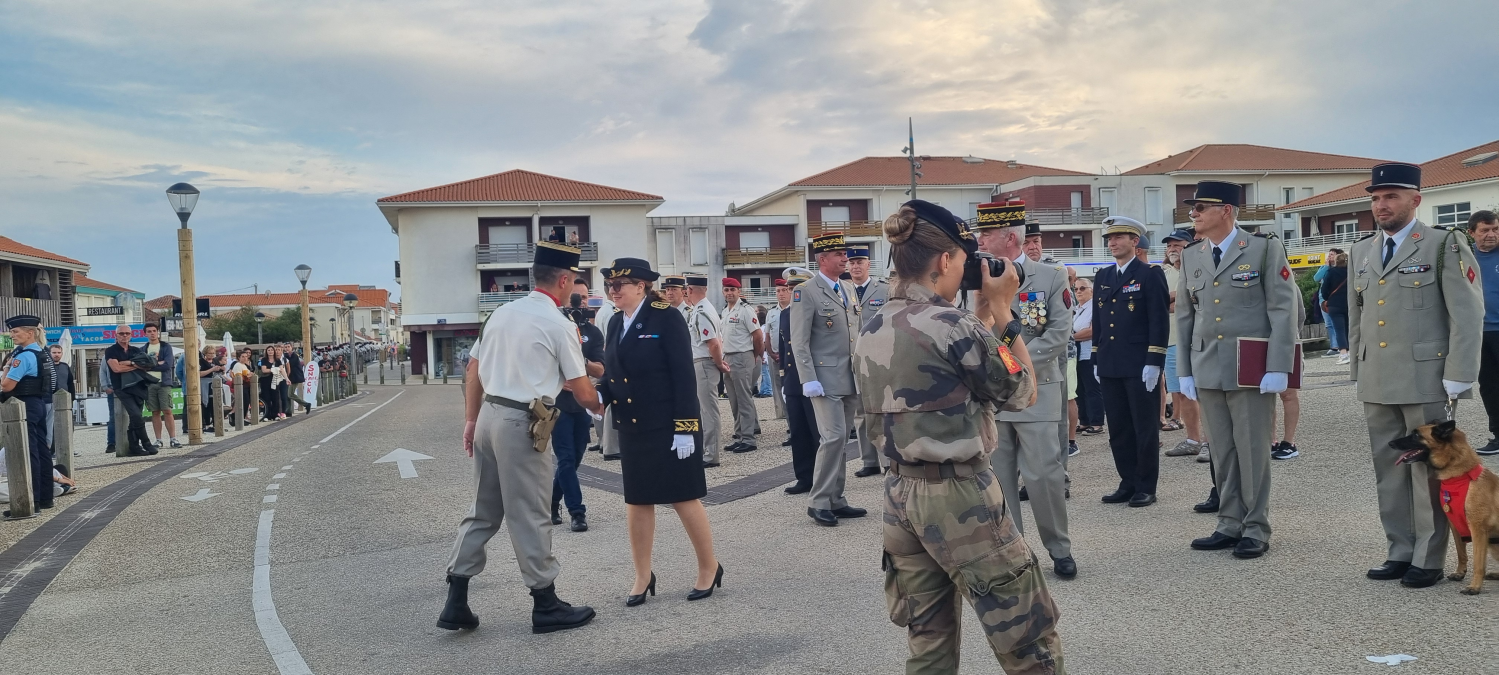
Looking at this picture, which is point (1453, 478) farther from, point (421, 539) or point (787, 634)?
point (421, 539)

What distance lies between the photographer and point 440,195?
62750mm

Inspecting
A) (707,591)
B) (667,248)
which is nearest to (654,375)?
(707,591)

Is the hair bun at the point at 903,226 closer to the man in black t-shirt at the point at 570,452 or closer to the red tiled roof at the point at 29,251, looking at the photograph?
the man in black t-shirt at the point at 570,452

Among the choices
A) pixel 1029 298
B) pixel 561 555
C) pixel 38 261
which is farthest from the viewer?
pixel 38 261

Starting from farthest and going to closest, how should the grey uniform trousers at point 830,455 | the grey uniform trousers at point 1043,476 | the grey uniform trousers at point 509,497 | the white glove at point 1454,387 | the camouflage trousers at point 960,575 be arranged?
the grey uniform trousers at point 830,455, the grey uniform trousers at point 1043,476, the grey uniform trousers at point 509,497, the white glove at point 1454,387, the camouflage trousers at point 960,575

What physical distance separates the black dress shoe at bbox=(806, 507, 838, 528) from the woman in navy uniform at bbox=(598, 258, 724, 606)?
6.01 ft

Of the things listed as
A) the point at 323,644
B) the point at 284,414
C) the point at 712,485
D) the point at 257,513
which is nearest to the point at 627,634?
the point at 323,644

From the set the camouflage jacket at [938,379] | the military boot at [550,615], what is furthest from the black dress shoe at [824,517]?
the camouflage jacket at [938,379]

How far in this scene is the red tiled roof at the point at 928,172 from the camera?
68600mm

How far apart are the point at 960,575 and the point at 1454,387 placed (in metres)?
3.38

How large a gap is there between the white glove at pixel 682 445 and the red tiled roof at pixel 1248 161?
A: 71.0 metres

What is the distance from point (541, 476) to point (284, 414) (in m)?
24.0

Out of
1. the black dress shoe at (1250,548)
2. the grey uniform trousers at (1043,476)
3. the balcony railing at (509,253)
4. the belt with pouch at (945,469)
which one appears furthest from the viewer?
the balcony railing at (509,253)

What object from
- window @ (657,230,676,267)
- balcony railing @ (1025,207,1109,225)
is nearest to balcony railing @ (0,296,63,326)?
window @ (657,230,676,267)
